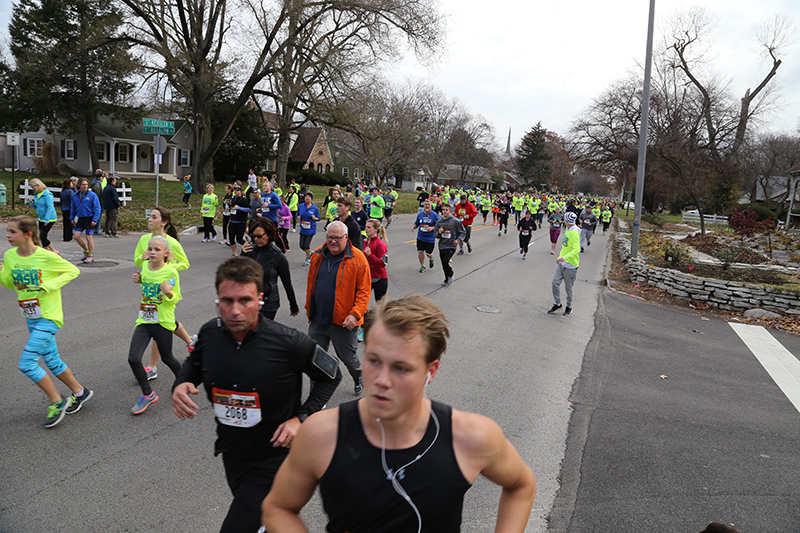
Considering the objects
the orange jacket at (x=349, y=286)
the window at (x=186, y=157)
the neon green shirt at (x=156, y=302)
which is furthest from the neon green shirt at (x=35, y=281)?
the window at (x=186, y=157)

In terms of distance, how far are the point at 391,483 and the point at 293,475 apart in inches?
12.6

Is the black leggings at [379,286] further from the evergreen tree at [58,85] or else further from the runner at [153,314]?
the evergreen tree at [58,85]

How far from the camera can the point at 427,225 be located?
1355 cm

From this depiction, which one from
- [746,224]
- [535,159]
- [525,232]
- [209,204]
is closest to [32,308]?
[209,204]

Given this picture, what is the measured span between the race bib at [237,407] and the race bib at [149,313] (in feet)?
8.35

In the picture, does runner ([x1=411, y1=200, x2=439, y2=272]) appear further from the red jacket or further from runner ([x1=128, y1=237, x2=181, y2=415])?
runner ([x1=128, y1=237, x2=181, y2=415])

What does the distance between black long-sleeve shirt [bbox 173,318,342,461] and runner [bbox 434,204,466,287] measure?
985cm

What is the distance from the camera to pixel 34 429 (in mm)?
4629

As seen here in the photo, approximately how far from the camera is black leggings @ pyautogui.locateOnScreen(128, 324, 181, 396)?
487 centimetres

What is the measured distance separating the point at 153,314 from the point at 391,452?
405cm

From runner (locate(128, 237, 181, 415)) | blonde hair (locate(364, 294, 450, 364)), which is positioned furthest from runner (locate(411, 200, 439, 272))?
blonde hair (locate(364, 294, 450, 364))

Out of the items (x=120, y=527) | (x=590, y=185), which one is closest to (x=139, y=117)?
(x=120, y=527)

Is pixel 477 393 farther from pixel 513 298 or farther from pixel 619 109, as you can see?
pixel 619 109

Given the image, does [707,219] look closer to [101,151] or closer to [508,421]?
[508,421]
